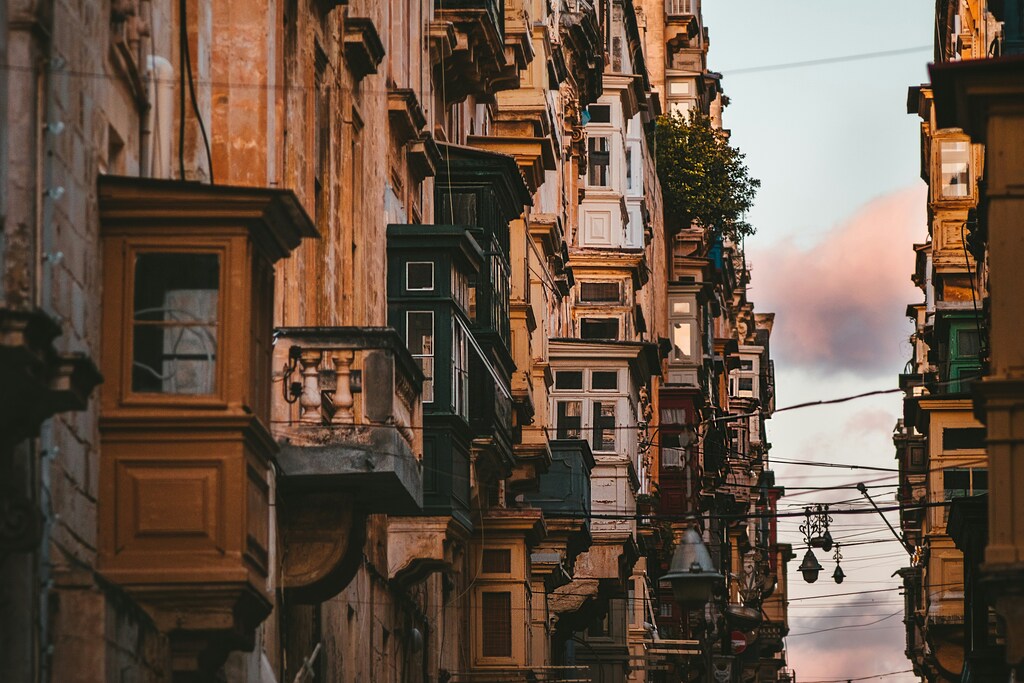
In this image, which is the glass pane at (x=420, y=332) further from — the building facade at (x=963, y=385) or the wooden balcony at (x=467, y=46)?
the building facade at (x=963, y=385)

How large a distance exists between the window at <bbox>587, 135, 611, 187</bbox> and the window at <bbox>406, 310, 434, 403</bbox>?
3614cm

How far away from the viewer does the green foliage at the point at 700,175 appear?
84.7 meters

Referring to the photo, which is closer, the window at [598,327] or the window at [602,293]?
the window at [598,327]

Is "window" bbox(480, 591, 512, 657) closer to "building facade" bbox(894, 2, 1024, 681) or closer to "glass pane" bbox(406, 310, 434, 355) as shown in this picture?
"building facade" bbox(894, 2, 1024, 681)

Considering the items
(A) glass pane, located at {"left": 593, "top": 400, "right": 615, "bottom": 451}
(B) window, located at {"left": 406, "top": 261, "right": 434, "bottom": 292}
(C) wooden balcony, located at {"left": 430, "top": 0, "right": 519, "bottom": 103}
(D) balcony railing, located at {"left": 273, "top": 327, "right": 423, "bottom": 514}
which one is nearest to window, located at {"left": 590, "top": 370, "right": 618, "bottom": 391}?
(A) glass pane, located at {"left": 593, "top": 400, "right": 615, "bottom": 451}

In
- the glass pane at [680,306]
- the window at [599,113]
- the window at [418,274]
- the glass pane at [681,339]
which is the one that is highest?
the window at [599,113]

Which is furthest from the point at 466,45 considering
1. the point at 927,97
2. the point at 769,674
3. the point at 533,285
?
the point at 769,674

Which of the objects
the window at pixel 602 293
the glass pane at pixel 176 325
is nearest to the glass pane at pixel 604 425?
the window at pixel 602 293

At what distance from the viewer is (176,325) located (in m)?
17.6

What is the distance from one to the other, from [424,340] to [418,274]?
0.81m

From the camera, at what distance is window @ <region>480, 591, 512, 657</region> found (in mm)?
41094

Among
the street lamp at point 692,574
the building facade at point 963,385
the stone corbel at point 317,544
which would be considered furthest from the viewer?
the street lamp at point 692,574

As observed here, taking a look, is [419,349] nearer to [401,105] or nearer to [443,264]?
[443,264]

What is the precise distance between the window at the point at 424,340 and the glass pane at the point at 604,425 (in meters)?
28.7
